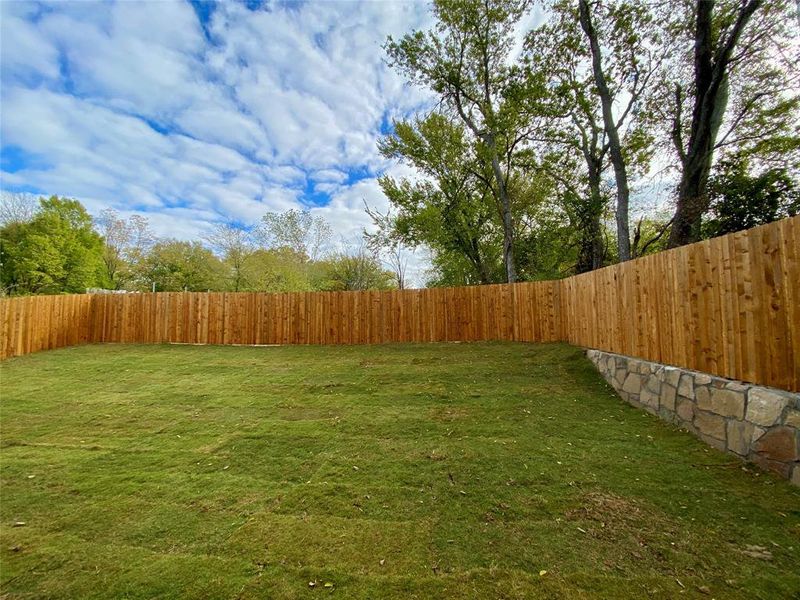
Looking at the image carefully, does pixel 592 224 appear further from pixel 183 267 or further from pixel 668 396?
pixel 183 267

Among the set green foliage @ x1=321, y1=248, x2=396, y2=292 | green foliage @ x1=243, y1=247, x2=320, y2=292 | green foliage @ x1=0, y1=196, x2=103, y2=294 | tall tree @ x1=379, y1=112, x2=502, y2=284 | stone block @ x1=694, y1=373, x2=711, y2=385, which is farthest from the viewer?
green foliage @ x1=321, y1=248, x2=396, y2=292

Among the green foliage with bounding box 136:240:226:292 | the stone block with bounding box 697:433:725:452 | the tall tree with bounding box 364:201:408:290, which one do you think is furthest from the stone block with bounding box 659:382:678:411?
the green foliage with bounding box 136:240:226:292

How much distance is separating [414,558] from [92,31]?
6926 mm

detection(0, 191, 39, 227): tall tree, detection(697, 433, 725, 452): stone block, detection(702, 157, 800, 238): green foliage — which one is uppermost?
detection(0, 191, 39, 227): tall tree

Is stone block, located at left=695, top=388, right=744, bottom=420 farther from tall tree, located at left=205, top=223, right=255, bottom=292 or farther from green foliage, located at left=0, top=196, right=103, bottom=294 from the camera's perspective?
green foliage, located at left=0, top=196, right=103, bottom=294

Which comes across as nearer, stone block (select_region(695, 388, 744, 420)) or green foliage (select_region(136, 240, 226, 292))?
stone block (select_region(695, 388, 744, 420))

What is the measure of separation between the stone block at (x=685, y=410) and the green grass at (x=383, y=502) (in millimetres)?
162

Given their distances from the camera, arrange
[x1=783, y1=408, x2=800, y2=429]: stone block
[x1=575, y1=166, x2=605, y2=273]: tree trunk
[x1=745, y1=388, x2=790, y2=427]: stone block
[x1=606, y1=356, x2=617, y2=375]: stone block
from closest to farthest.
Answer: [x1=783, y1=408, x2=800, y2=429]: stone block
[x1=745, y1=388, x2=790, y2=427]: stone block
[x1=606, y1=356, x2=617, y2=375]: stone block
[x1=575, y1=166, x2=605, y2=273]: tree trunk

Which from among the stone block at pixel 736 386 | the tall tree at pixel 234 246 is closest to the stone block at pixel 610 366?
the stone block at pixel 736 386

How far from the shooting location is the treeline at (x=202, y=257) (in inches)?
709

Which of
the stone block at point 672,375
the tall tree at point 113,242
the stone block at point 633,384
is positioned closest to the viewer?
the stone block at point 672,375

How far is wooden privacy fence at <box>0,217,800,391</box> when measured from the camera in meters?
2.70

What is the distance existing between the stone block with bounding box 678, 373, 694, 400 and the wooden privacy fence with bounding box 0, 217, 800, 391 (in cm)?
14

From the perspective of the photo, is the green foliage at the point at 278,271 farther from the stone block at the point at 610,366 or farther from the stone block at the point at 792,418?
the stone block at the point at 792,418
